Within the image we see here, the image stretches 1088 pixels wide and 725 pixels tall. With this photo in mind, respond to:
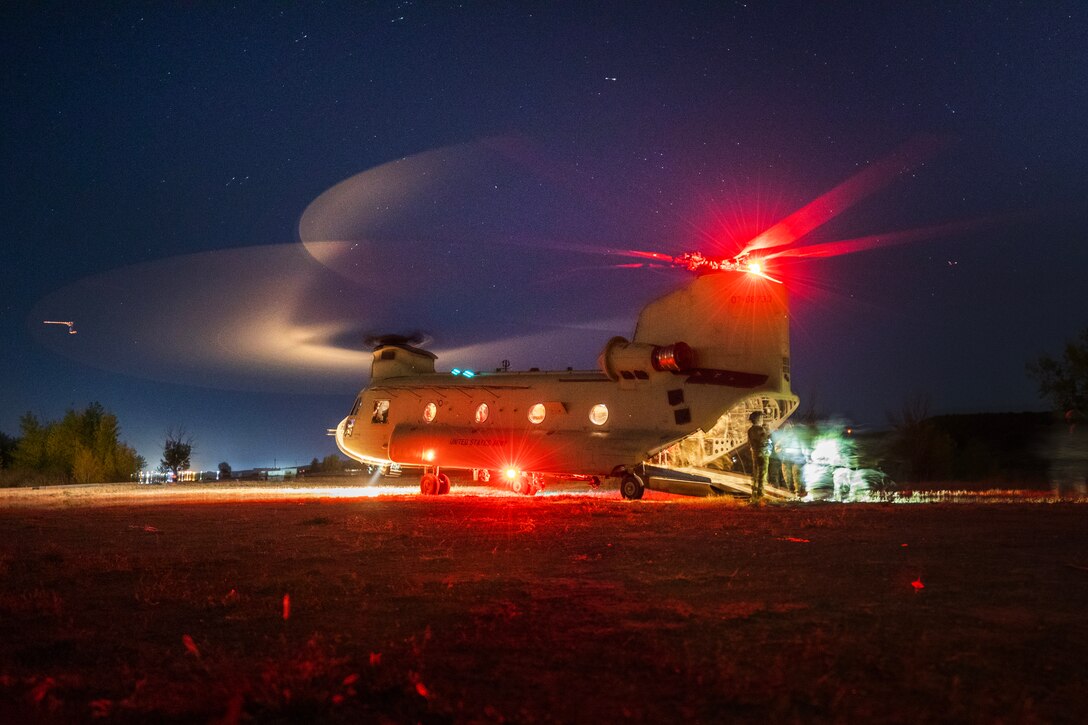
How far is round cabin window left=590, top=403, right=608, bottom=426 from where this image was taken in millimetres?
22297

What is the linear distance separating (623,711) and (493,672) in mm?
1022

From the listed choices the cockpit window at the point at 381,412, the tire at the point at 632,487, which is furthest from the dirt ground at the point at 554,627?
the cockpit window at the point at 381,412

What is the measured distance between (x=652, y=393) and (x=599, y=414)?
1801 mm

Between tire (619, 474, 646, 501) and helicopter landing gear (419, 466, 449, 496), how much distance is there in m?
7.56

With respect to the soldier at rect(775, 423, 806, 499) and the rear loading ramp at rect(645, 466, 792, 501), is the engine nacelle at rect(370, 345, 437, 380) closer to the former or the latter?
the rear loading ramp at rect(645, 466, 792, 501)

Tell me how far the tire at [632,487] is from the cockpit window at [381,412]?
1092 centimetres

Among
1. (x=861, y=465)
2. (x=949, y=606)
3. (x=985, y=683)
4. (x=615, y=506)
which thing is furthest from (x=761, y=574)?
(x=861, y=465)

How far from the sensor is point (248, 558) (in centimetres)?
1015

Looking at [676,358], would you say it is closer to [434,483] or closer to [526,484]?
[526,484]

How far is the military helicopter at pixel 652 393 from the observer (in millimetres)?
20781

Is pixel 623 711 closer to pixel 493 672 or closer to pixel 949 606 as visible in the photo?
pixel 493 672

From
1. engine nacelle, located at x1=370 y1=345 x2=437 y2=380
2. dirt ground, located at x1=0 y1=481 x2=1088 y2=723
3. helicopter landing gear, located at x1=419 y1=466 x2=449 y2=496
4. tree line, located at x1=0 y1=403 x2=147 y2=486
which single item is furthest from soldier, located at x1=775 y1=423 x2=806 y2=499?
tree line, located at x1=0 y1=403 x2=147 y2=486

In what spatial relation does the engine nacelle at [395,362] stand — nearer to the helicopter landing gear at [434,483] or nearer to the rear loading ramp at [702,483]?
the helicopter landing gear at [434,483]

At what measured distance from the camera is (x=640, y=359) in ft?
70.7
